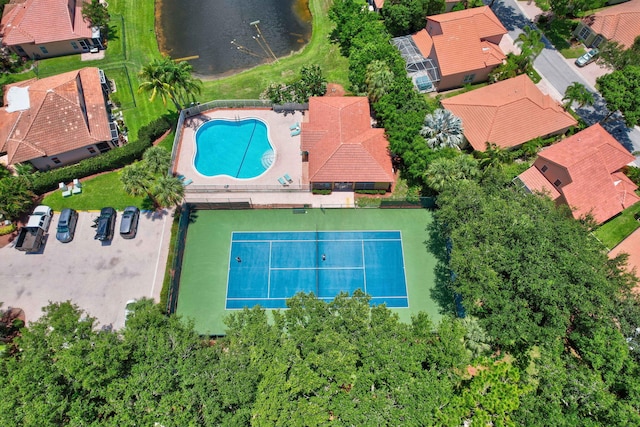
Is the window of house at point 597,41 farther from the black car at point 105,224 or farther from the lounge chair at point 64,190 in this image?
the lounge chair at point 64,190

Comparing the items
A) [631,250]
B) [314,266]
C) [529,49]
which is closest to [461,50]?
[529,49]

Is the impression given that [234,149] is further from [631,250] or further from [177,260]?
[631,250]

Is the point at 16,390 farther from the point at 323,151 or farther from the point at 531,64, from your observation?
the point at 531,64

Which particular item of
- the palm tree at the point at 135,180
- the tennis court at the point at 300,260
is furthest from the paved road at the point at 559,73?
the palm tree at the point at 135,180

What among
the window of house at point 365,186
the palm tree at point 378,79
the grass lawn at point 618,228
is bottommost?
the grass lawn at point 618,228

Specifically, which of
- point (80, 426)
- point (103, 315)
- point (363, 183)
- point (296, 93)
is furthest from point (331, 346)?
point (296, 93)

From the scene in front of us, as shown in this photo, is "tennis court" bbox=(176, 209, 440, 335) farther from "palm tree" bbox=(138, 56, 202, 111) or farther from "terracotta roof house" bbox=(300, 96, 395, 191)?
"palm tree" bbox=(138, 56, 202, 111)
